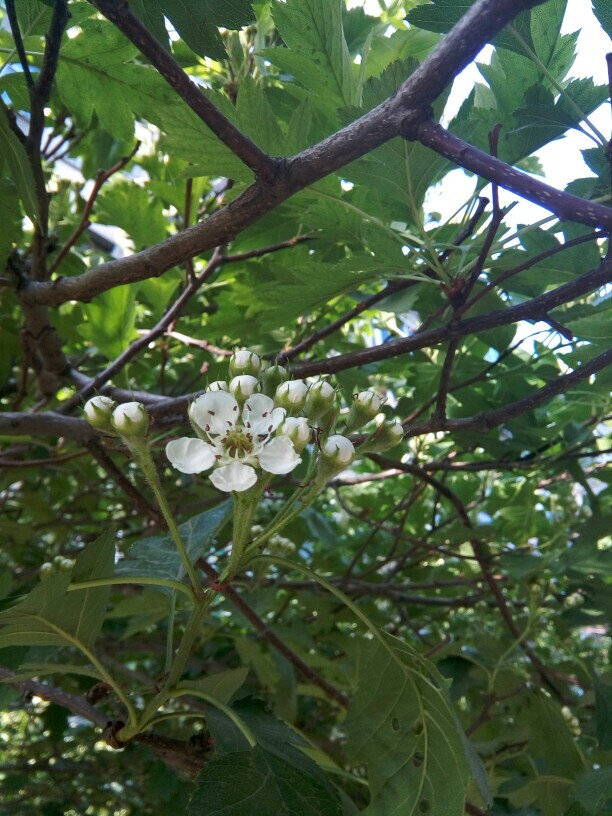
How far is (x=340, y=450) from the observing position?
0.64 m

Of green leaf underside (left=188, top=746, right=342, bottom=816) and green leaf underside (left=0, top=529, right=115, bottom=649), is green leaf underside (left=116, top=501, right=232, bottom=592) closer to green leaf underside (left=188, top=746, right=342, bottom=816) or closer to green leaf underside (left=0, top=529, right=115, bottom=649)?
green leaf underside (left=0, top=529, right=115, bottom=649)

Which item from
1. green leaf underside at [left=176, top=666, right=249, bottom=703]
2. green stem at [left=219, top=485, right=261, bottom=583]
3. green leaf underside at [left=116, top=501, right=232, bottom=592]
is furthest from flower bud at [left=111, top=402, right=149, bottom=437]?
green leaf underside at [left=176, top=666, right=249, bottom=703]

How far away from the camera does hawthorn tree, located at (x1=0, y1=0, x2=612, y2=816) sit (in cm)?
67

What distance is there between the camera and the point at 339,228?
3.22ft

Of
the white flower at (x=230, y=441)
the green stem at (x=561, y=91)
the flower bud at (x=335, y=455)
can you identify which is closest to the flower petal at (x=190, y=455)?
the white flower at (x=230, y=441)

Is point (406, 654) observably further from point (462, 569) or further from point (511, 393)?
point (462, 569)

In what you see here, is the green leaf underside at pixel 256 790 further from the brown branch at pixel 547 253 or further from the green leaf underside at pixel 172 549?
the brown branch at pixel 547 253

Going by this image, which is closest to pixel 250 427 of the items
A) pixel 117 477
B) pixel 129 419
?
pixel 129 419

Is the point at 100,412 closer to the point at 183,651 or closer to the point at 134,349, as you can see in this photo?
the point at 183,651

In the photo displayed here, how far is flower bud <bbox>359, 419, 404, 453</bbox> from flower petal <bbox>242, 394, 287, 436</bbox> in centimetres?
10

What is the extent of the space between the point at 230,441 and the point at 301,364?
0.34 meters

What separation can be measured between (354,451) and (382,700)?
0.32 meters

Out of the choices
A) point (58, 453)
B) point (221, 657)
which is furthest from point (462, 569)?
point (58, 453)

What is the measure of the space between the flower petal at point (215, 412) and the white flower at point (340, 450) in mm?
96
